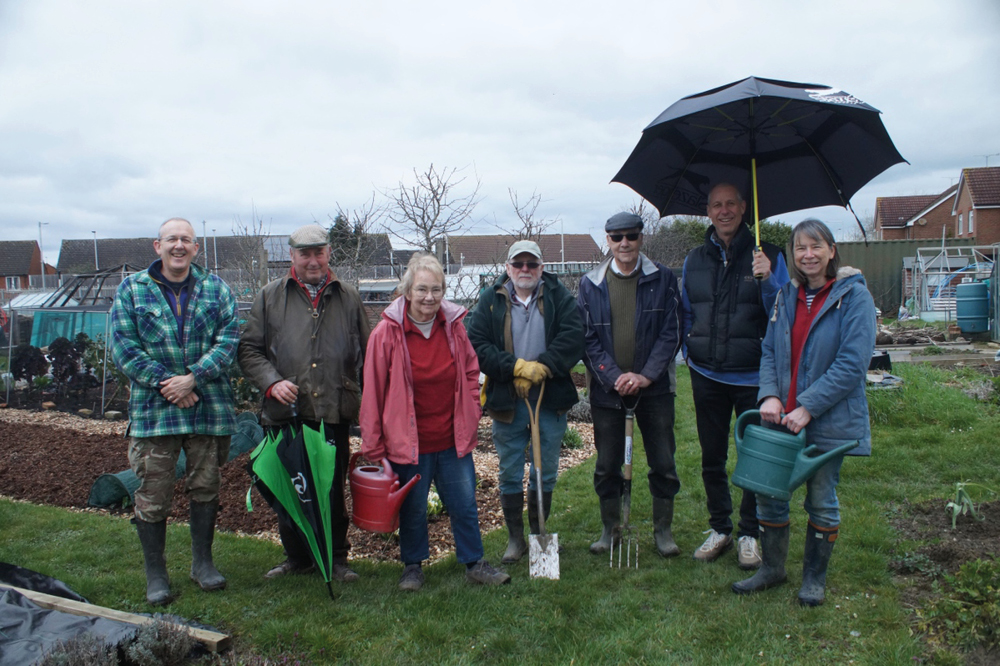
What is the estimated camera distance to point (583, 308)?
413cm

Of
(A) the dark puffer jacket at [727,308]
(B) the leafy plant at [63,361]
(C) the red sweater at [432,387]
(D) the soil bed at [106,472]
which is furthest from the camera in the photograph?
(B) the leafy plant at [63,361]

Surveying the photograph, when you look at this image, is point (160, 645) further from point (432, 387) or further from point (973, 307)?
point (973, 307)

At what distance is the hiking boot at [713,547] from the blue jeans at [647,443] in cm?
36

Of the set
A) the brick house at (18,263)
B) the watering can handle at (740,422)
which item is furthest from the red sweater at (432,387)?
the brick house at (18,263)

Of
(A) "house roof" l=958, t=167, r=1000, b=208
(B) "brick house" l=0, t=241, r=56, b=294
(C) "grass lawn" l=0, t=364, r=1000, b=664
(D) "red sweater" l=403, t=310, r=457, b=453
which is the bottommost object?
(C) "grass lawn" l=0, t=364, r=1000, b=664

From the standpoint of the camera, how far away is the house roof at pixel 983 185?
1391 inches

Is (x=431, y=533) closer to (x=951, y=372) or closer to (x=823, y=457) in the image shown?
(x=823, y=457)

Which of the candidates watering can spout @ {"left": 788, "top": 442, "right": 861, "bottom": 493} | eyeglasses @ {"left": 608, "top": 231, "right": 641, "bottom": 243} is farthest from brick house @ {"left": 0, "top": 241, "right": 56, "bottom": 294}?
watering can spout @ {"left": 788, "top": 442, "right": 861, "bottom": 493}

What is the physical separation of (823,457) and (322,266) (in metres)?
2.81

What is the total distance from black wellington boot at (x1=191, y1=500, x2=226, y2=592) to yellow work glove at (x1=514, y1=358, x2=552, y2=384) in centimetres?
184

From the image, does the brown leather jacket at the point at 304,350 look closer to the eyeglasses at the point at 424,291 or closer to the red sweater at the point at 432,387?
the red sweater at the point at 432,387

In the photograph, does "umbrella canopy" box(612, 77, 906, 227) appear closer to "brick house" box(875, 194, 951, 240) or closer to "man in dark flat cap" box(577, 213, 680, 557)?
"man in dark flat cap" box(577, 213, 680, 557)

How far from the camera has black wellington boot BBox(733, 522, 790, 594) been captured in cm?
352

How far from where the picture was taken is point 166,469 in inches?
141
